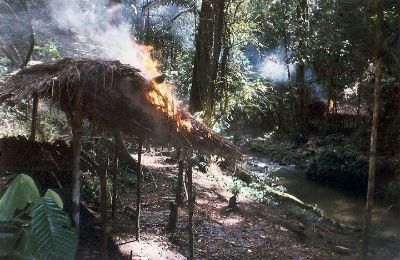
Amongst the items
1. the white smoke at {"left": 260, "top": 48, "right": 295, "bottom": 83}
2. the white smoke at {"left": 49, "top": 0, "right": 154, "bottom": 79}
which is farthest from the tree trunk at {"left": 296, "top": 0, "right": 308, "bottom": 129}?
the white smoke at {"left": 49, "top": 0, "right": 154, "bottom": 79}

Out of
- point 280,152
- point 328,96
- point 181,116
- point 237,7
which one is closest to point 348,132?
point 328,96

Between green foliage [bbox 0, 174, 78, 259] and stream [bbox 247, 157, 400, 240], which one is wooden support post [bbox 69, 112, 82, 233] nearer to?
green foliage [bbox 0, 174, 78, 259]

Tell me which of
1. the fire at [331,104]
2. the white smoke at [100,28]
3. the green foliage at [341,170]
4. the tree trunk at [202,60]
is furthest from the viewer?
the fire at [331,104]

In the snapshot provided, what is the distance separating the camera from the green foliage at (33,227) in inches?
143

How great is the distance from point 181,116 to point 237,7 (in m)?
7.74

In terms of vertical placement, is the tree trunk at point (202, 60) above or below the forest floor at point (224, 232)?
above

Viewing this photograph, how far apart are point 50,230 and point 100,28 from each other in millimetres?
8908

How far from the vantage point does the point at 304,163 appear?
62.0 feet

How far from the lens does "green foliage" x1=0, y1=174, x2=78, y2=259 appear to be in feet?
11.9

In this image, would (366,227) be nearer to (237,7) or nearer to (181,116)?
(181,116)

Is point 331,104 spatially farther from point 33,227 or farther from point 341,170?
point 33,227

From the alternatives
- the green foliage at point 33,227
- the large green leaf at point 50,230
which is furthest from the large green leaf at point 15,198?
the large green leaf at point 50,230

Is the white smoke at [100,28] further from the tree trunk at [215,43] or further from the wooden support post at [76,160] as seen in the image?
the tree trunk at [215,43]

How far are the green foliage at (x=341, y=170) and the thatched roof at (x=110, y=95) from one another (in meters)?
11.0
